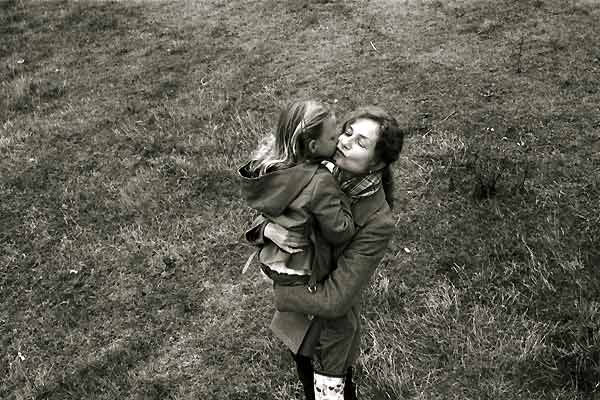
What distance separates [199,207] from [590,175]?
3529mm

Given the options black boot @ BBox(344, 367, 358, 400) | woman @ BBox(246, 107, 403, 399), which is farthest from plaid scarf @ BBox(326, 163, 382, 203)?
black boot @ BBox(344, 367, 358, 400)

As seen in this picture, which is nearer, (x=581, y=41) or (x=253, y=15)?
(x=581, y=41)

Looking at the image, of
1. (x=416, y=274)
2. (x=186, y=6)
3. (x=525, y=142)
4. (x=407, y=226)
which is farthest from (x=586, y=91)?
(x=186, y=6)

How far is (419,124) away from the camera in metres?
6.27

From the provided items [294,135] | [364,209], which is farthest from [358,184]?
[294,135]

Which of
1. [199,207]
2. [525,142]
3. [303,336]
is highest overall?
[303,336]

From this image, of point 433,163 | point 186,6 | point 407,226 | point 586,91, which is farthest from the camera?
point 186,6

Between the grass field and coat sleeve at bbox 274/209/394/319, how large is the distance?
120 cm

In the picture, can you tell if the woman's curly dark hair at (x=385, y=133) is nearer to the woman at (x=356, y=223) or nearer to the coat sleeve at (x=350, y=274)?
the woman at (x=356, y=223)

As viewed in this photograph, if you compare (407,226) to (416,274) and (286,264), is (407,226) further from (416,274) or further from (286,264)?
(286,264)

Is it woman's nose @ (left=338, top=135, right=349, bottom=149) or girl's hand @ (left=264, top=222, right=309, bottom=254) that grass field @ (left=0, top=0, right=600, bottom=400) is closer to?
girl's hand @ (left=264, top=222, right=309, bottom=254)

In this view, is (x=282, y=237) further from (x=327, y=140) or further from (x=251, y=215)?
(x=251, y=215)

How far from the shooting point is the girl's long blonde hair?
253cm

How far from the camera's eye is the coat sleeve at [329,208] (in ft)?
8.26
